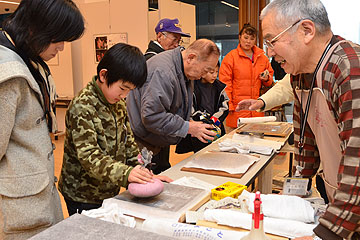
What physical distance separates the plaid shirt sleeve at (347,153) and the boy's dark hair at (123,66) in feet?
2.57

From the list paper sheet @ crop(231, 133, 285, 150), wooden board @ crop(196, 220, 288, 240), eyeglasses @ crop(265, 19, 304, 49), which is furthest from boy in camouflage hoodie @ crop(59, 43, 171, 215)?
paper sheet @ crop(231, 133, 285, 150)

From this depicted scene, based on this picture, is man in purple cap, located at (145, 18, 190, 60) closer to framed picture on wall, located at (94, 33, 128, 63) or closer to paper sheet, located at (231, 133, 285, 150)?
paper sheet, located at (231, 133, 285, 150)

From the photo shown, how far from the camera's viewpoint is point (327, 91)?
0.95m

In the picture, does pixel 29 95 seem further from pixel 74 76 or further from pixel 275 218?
pixel 74 76

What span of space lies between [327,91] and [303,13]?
0.24 metres

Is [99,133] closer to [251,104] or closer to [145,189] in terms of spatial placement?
[145,189]

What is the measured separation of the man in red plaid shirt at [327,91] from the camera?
2.76 feet

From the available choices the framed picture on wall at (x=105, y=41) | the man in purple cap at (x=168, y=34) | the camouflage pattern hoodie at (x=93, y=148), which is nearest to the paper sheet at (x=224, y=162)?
the camouflage pattern hoodie at (x=93, y=148)

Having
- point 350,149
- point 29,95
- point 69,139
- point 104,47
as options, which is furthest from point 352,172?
point 104,47

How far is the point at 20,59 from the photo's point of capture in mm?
1108

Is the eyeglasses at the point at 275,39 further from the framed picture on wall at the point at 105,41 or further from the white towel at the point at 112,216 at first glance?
the framed picture on wall at the point at 105,41

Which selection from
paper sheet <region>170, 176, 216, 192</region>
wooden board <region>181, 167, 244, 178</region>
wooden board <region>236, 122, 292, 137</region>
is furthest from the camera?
wooden board <region>236, 122, 292, 137</region>

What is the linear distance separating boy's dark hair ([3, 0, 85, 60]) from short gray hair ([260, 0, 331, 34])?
0.69m

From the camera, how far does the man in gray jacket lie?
187 cm
